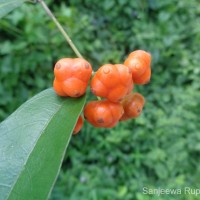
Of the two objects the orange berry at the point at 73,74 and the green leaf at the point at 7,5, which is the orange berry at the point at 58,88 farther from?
the green leaf at the point at 7,5

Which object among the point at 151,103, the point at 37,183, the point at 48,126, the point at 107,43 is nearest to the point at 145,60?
the point at 48,126

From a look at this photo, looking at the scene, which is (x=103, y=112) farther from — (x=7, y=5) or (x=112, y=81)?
(x=7, y=5)

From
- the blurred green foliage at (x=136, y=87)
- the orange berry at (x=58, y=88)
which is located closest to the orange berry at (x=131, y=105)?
the orange berry at (x=58, y=88)

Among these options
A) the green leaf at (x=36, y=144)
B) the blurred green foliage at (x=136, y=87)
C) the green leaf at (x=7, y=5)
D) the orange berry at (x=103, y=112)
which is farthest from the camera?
the blurred green foliage at (x=136, y=87)

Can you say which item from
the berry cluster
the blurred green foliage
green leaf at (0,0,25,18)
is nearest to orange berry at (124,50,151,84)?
the berry cluster

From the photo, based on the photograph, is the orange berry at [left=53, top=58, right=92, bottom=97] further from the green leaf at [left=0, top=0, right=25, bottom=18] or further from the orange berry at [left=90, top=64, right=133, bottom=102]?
the green leaf at [left=0, top=0, right=25, bottom=18]

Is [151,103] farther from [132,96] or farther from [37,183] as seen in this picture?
[37,183]

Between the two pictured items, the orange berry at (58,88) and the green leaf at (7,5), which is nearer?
the orange berry at (58,88)

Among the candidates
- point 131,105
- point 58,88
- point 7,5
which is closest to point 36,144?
point 58,88
